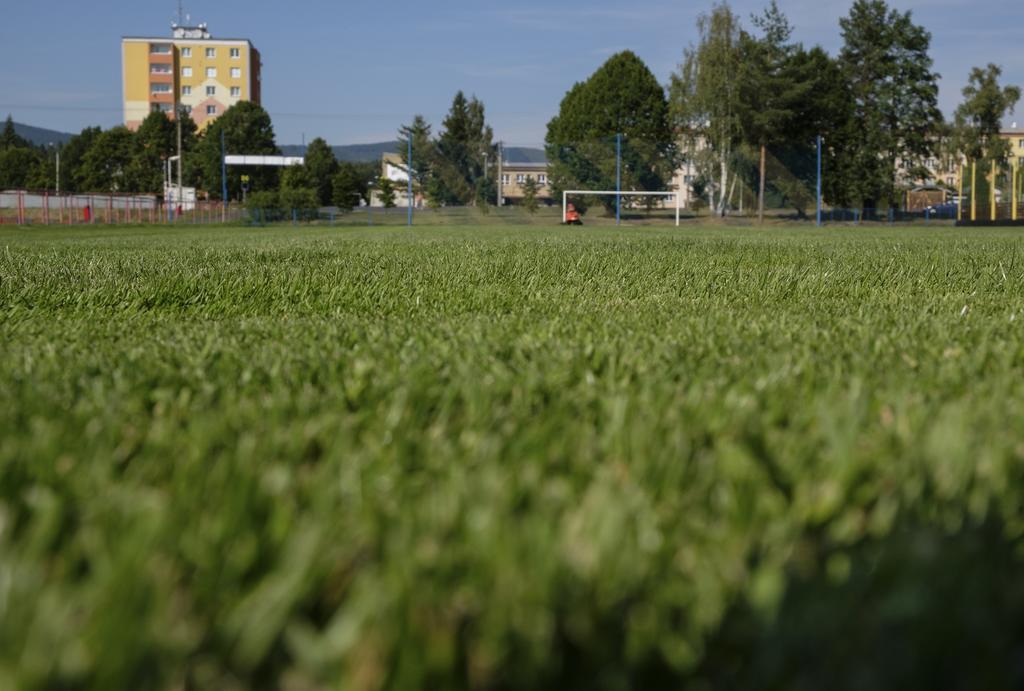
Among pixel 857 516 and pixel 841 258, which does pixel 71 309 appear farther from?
pixel 841 258

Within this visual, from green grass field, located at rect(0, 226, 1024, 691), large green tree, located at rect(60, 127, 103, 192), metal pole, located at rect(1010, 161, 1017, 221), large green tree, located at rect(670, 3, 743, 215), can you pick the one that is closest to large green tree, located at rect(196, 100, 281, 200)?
large green tree, located at rect(60, 127, 103, 192)

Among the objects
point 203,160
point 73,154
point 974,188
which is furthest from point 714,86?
point 73,154

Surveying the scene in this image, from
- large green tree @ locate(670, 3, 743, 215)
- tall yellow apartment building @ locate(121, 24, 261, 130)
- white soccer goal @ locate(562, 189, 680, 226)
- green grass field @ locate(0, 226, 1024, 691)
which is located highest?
tall yellow apartment building @ locate(121, 24, 261, 130)

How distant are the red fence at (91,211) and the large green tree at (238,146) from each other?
19.7m

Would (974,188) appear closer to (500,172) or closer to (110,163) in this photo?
(500,172)

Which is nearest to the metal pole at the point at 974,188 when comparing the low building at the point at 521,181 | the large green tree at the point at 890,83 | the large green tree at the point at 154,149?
the large green tree at the point at 890,83

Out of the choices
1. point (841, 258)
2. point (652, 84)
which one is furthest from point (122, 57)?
point (841, 258)

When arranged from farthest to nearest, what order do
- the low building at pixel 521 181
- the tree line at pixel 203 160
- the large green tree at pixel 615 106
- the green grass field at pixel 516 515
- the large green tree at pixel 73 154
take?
the large green tree at pixel 73 154 → the tree line at pixel 203 160 → the large green tree at pixel 615 106 → the low building at pixel 521 181 → the green grass field at pixel 516 515

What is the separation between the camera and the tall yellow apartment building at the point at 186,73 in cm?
10462

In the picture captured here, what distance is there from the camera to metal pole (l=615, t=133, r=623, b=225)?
32225mm

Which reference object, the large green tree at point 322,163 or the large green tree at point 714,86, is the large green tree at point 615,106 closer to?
the large green tree at point 714,86

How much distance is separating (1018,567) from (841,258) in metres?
6.53

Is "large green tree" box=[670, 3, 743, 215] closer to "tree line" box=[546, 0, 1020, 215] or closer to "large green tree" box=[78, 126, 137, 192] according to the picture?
"tree line" box=[546, 0, 1020, 215]

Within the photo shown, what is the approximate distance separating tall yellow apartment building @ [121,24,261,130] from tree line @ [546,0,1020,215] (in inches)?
2228
